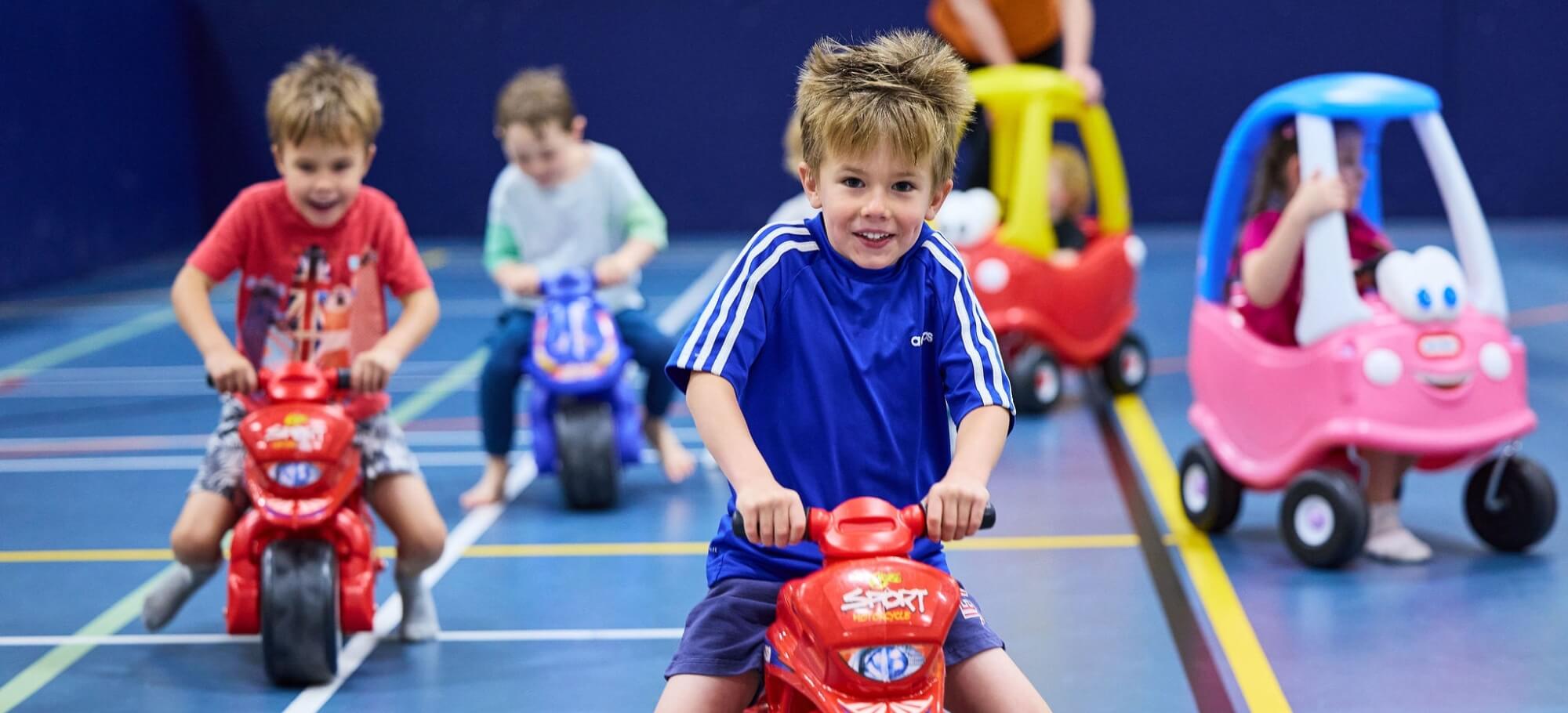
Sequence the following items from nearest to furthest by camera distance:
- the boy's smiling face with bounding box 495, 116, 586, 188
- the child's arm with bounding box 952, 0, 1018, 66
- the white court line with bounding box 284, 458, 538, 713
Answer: the white court line with bounding box 284, 458, 538, 713
the boy's smiling face with bounding box 495, 116, 586, 188
the child's arm with bounding box 952, 0, 1018, 66

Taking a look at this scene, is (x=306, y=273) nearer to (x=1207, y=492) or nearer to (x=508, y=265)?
(x=508, y=265)

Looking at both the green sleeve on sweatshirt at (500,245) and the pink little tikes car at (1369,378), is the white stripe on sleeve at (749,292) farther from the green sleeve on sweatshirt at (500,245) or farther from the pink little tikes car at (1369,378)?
the green sleeve on sweatshirt at (500,245)

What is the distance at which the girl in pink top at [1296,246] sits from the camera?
173 inches

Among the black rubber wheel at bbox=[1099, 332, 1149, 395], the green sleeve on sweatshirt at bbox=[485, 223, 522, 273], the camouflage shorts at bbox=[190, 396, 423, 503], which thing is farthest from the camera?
the black rubber wheel at bbox=[1099, 332, 1149, 395]

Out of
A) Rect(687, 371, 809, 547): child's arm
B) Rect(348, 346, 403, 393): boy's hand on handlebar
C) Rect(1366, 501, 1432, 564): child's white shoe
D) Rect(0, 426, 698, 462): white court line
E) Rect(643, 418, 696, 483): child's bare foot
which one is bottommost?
Rect(0, 426, 698, 462): white court line

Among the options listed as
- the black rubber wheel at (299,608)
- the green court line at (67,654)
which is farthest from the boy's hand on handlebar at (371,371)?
the green court line at (67,654)

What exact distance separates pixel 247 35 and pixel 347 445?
10.6 meters

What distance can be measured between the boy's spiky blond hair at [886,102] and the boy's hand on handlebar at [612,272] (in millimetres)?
2814

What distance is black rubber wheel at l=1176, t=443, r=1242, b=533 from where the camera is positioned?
4.78 metres

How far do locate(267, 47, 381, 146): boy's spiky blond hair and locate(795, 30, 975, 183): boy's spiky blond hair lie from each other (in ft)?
5.07

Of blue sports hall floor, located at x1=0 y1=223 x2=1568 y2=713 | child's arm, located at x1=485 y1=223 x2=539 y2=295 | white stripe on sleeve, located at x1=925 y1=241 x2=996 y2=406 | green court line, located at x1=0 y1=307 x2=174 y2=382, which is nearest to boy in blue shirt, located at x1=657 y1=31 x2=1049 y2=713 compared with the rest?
white stripe on sleeve, located at x1=925 y1=241 x2=996 y2=406

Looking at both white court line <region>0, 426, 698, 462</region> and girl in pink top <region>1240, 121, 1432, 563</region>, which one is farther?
white court line <region>0, 426, 698, 462</region>

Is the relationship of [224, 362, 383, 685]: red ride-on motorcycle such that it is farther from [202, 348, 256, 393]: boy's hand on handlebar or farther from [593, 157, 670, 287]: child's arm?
[593, 157, 670, 287]: child's arm

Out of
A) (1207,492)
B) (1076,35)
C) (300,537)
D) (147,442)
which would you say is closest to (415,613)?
(300,537)
